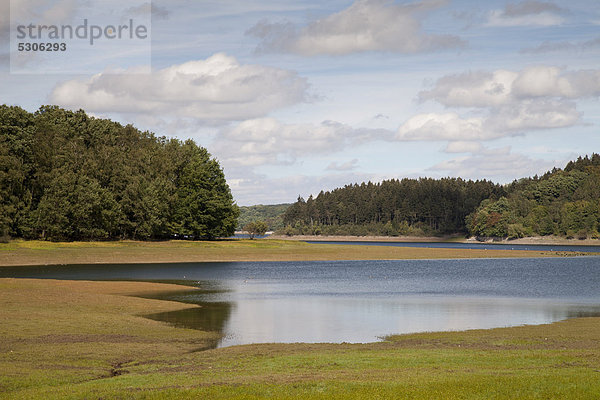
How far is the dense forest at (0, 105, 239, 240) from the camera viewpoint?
100m

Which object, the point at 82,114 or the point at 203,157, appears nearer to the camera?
the point at 82,114

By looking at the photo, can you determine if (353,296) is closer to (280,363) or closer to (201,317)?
(201,317)

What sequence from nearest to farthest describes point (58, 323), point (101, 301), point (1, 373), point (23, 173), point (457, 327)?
point (1, 373), point (58, 323), point (457, 327), point (101, 301), point (23, 173)

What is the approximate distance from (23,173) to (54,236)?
37.3ft

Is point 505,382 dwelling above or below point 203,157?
below

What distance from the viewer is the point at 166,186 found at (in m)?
119

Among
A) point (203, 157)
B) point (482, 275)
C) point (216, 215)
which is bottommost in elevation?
point (482, 275)

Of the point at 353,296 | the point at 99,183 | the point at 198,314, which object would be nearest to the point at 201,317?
the point at 198,314

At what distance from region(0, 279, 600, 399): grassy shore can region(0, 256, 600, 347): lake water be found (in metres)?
3.54

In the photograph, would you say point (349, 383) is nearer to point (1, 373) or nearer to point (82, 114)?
point (1, 373)

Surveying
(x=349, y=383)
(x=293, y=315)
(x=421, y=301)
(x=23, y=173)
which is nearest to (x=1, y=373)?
(x=349, y=383)

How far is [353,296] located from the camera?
174 feet

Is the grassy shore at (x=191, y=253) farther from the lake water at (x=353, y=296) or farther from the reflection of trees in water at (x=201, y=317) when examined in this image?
the reflection of trees in water at (x=201, y=317)

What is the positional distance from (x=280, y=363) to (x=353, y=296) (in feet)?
99.9
